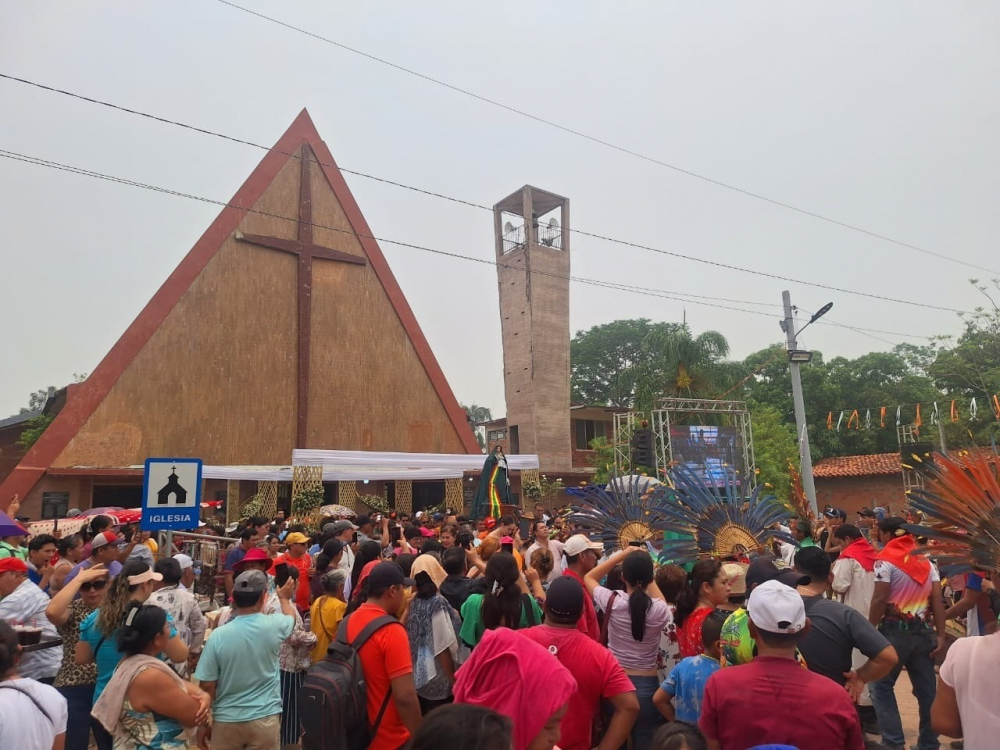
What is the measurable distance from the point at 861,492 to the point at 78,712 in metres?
29.9

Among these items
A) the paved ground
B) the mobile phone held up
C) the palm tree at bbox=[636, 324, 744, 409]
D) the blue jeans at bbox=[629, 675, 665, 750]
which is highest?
the palm tree at bbox=[636, 324, 744, 409]

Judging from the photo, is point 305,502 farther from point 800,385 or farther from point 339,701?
point 339,701

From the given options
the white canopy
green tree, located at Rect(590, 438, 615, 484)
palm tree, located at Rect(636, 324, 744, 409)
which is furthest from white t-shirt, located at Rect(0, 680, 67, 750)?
green tree, located at Rect(590, 438, 615, 484)

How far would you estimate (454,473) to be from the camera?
21.3 metres

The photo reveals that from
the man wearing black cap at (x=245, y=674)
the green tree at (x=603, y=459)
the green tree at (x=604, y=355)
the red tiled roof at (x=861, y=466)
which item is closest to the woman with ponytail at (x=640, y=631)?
the man wearing black cap at (x=245, y=674)

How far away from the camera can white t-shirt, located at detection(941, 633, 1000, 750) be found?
257 centimetres

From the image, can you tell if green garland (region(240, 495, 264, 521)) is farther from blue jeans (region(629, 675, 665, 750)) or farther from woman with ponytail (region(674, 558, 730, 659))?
woman with ponytail (region(674, 558, 730, 659))

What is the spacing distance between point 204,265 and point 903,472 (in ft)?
80.8

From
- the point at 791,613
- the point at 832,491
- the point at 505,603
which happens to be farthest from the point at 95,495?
the point at 832,491

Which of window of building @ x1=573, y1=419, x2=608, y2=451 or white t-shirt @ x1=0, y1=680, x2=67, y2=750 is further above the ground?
window of building @ x1=573, y1=419, x2=608, y2=451

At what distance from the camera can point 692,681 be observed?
3.28m

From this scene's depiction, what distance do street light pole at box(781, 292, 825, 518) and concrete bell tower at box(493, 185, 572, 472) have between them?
1348 centimetres

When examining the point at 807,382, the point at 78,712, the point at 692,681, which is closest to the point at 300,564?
the point at 78,712

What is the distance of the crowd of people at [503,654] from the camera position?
2.58 meters
